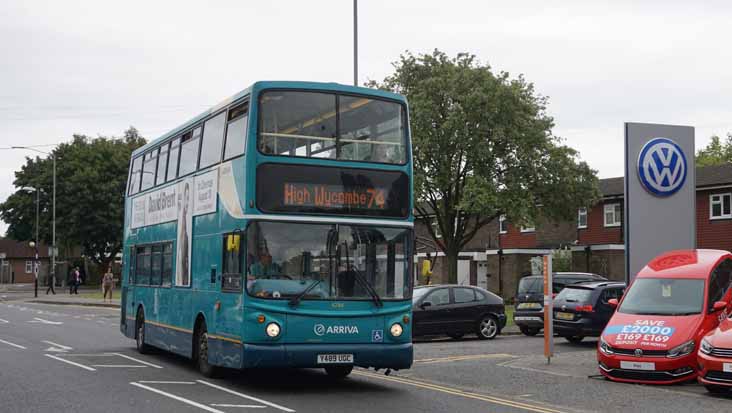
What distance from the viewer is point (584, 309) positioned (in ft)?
72.4

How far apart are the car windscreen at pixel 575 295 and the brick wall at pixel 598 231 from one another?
96.2 ft

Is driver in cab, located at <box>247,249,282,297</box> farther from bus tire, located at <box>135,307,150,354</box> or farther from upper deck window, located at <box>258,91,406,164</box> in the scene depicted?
bus tire, located at <box>135,307,150,354</box>

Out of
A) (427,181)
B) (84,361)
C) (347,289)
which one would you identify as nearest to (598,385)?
(347,289)

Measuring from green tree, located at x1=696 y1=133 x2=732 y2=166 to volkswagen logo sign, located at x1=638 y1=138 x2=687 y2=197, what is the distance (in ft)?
244

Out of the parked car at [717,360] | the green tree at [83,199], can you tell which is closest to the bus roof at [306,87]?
the parked car at [717,360]

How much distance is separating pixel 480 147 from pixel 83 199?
39.2 meters

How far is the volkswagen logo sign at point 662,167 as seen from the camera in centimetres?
1862

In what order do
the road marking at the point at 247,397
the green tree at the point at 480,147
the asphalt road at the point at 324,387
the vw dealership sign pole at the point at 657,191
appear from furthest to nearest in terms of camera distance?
the green tree at the point at 480,147 < the vw dealership sign pole at the point at 657,191 < the asphalt road at the point at 324,387 < the road marking at the point at 247,397

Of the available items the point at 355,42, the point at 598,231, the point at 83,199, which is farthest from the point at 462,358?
the point at 83,199

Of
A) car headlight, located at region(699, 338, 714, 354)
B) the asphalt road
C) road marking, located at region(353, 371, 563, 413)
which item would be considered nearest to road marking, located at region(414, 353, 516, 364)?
the asphalt road

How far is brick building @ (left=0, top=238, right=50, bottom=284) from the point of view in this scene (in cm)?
10319

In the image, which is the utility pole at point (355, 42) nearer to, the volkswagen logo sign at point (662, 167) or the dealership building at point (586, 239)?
the volkswagen logo sign at point (662, 167)

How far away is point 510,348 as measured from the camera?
2166cm

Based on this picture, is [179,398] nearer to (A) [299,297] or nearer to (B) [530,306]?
(A) [299,297]
